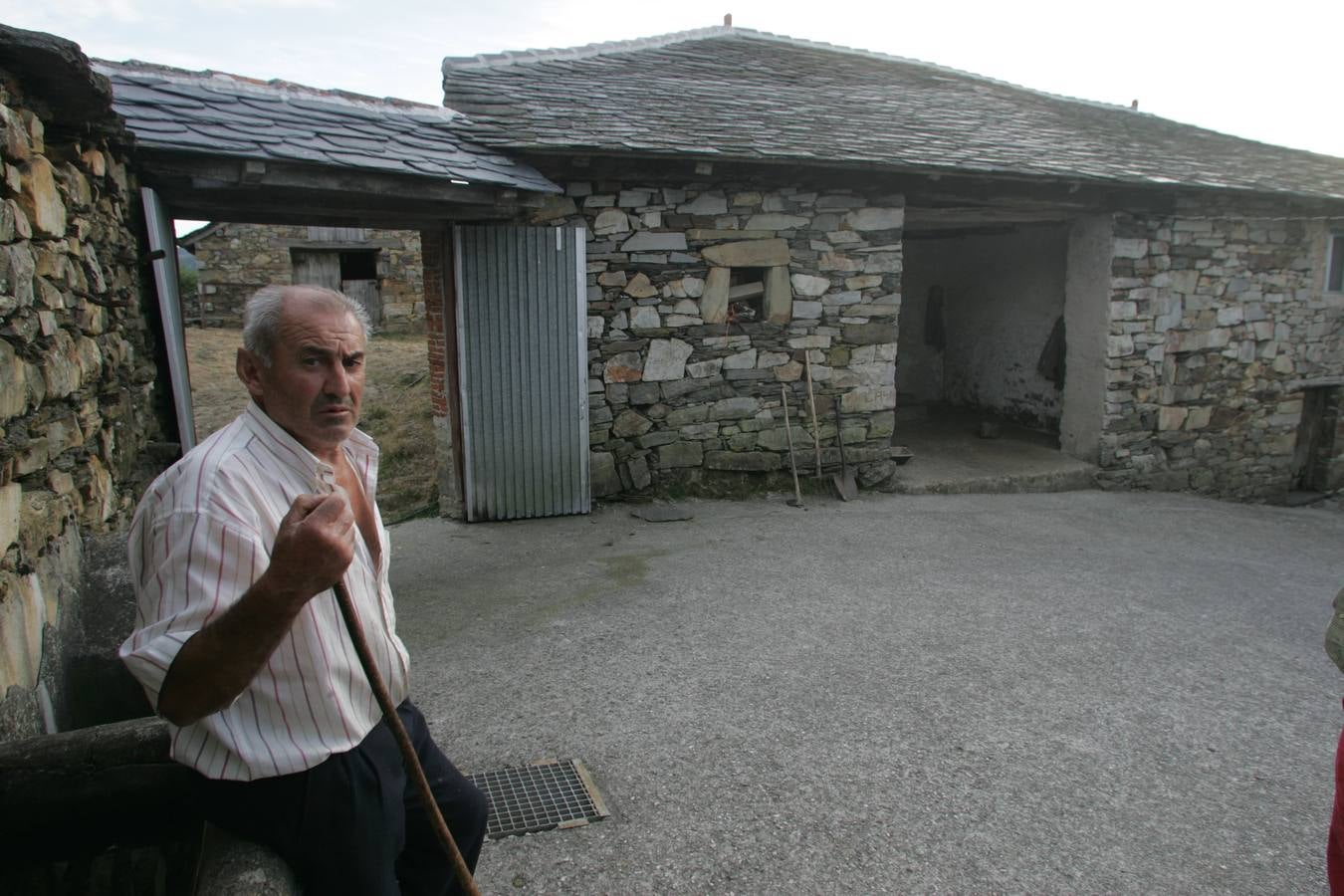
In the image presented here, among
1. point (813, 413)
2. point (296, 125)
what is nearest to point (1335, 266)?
point (813, 413)

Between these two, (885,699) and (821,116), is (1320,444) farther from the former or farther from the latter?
(885,699)

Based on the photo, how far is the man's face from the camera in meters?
1.69

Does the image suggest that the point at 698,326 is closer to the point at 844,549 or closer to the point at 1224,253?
the point at 844,549

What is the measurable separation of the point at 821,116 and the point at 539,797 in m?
7.03

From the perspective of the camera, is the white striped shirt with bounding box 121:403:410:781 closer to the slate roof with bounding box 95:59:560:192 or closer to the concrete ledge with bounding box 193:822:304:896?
the concrete ledge with bounding box 193:822:304:896

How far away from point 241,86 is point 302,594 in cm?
619

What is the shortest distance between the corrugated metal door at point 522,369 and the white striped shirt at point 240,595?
526 cm

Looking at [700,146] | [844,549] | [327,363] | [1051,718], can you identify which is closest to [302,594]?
[327,363]

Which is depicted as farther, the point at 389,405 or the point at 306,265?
the point at 306,265

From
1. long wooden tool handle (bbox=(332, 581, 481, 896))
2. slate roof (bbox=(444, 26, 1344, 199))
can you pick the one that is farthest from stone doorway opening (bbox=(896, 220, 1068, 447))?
long wooden tool handle (bbox=(332, 581, 481, 896))

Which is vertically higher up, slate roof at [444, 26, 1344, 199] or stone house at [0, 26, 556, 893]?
slate roof at [444, 26, 1344, 199]

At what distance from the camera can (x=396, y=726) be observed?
64.1 inches

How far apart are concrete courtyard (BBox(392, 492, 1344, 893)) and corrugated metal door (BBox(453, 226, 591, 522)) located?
0.36m

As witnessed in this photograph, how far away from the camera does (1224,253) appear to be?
9.26 metres
